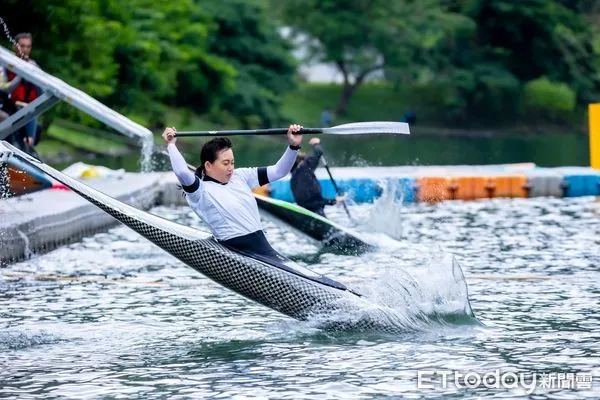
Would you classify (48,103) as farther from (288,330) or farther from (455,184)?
(455,184)

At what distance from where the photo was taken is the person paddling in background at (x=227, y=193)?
11922 mm

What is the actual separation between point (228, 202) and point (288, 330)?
121 centimetres

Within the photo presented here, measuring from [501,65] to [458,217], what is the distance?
51631 mm

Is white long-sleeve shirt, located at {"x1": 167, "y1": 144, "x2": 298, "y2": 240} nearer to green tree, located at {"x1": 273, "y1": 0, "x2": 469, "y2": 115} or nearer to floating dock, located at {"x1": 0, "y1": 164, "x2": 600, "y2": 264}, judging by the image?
floating dock, located at {"x1": 0, "y1": 164, "x2": 600, "y2": 264}

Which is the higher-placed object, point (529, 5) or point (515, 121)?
point (529, 5)

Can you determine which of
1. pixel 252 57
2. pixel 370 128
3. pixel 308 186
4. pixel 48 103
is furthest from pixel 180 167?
pixel 252 57

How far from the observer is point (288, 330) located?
1220cm

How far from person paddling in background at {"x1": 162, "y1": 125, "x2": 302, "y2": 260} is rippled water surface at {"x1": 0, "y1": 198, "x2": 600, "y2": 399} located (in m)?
0.82

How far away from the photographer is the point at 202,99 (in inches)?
2274

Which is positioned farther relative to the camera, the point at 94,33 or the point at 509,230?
the point at 94,33

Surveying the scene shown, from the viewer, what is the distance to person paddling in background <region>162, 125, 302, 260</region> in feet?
39.1

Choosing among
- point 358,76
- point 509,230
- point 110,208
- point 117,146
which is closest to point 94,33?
point 117,146

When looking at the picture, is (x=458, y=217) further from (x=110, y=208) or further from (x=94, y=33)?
(x=94, y=33)

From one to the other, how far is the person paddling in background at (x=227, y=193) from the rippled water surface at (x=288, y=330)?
0.82 m
